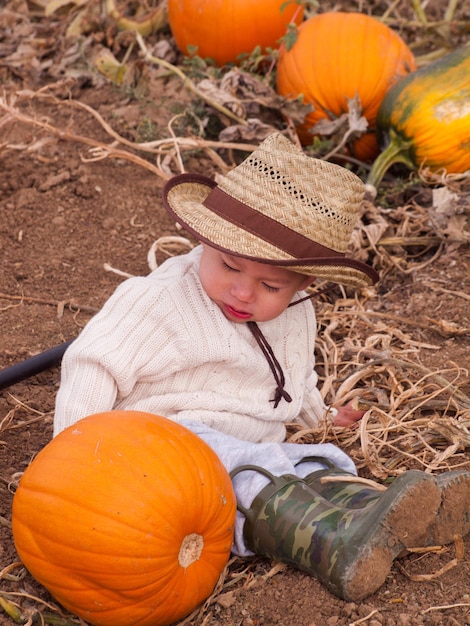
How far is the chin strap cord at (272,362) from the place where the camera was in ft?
9.99

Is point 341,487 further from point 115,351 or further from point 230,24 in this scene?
point 230,24

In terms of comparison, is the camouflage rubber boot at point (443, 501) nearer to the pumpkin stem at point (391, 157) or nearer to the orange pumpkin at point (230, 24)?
the pumpkin stem at point (391, 157)

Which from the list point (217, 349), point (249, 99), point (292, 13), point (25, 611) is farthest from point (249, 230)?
point (292, 13)

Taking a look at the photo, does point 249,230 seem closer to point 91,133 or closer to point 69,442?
point 69,442

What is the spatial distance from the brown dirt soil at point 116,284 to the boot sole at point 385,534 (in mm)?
73

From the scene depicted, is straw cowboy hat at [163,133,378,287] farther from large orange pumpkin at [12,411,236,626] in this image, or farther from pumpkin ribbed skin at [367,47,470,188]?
pumpkin ribbed skin at [367,47,470,188]

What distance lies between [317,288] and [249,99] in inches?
49.5

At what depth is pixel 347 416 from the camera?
135 inches

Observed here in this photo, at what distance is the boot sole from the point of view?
7.79 feet

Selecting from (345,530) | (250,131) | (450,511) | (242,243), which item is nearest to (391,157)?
(250,131)

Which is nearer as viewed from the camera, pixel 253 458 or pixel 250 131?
pixel 253 458

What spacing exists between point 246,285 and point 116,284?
4.83 feet

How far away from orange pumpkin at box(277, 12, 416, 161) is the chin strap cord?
2078 millimetres

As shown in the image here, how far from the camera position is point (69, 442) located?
7.82ft
